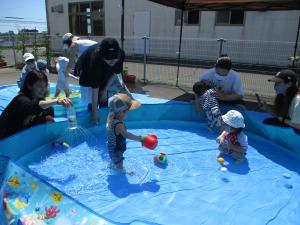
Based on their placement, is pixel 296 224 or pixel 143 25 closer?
pixel 296 224

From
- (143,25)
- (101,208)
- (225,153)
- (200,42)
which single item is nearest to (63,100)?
(101,208)

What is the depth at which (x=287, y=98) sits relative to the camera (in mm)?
4336

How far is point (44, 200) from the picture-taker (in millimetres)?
2496

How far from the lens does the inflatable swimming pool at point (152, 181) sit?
8.36 ft

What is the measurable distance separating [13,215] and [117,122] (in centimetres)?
146

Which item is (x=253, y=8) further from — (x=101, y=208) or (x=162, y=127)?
(x=101, y=208)

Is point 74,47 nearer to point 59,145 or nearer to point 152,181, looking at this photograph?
point 59,145

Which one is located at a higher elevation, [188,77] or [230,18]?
[230,18]

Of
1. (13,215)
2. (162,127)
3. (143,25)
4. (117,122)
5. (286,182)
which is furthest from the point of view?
(143,25)

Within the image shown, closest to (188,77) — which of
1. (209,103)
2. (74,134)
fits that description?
(209,103)

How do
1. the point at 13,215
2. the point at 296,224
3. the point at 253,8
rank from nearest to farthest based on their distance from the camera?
the point at 13,215 → the point at 296,224 → the point at 253,8

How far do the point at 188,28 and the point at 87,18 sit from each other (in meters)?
7.25

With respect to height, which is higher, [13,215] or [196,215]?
[13,215]

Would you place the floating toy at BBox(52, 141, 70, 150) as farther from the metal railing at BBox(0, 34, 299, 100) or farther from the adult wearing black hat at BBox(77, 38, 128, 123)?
the metal railing at BBox(0, 34, 299, 100)
